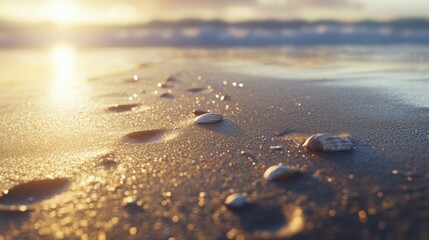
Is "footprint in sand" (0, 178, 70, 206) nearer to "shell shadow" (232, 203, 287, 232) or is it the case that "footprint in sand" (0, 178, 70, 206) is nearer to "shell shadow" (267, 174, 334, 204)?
"shell shadow" (232, 203, 287, 232)

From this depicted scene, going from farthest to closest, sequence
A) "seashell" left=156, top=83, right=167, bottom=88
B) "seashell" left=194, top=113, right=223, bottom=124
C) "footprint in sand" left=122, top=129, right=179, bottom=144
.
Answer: "seashell" left=156, top=83, right=167, bottom=88 → "seashell" left=194, top=113, right=223, bottom=124 → "footprint in sand" left=122, top=129, right=179, bottom=144

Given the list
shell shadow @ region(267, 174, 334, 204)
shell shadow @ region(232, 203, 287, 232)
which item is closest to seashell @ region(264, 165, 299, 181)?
shell shadow @ region(267, 174, 334, 204)

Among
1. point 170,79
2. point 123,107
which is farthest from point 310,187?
point 170,79

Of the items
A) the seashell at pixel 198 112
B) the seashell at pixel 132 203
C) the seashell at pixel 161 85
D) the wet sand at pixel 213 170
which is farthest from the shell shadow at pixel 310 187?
the seashell at pixel 161 85

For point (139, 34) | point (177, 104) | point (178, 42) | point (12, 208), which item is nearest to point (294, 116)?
point (177, 104)

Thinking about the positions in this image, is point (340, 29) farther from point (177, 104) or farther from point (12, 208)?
point (12, 208)

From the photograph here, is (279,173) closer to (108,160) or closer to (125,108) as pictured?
(108,160)
